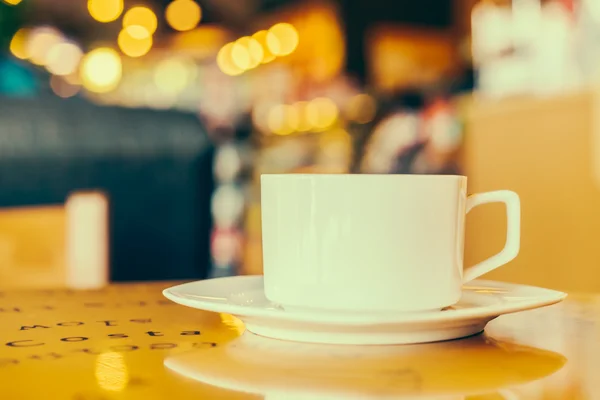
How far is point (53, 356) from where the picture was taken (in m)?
0.35

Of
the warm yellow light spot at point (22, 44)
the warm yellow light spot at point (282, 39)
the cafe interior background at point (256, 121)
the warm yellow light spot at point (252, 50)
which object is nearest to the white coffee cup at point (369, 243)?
the cafe interior background at point (256, 121)

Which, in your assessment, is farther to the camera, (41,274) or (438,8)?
(438,8)

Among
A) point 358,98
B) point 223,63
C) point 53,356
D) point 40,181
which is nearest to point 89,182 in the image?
point 40,181

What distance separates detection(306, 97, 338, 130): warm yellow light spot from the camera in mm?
4988

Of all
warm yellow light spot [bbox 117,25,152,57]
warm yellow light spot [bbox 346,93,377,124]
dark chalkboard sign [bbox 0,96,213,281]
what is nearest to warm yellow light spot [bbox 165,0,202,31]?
warm yellow light spot [bbox 117,25,152,57]

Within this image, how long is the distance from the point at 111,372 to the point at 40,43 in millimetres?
6502

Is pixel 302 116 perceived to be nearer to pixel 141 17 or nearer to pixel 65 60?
pixel 141 17

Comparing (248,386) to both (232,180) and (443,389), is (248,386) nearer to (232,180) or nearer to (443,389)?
(443,389)

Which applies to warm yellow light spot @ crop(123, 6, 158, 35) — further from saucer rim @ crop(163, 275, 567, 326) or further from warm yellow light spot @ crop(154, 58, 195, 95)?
saucer rim @ crop(163, 275, 567, 326)

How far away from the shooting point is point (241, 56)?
6.32m

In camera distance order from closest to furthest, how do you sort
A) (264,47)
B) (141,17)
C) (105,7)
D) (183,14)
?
(105,7)
(264,47)
(141,17)
(183,14)

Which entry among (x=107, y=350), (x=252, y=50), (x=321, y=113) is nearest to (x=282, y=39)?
(x=252, y=50)

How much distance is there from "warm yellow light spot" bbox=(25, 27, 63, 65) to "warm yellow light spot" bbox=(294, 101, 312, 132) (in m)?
2.47

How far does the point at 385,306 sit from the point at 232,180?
13.3 feet
